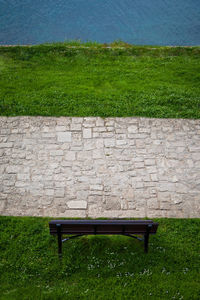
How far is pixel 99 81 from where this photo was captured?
407 inches

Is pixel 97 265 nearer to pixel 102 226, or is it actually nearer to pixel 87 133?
pixel 102 226

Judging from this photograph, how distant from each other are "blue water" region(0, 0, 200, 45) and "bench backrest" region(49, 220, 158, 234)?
11.3 meters

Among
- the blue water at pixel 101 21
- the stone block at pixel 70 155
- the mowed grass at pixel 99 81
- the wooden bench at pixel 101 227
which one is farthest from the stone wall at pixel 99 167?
the blue water at pixel 101 21

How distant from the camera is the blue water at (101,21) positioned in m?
14.9

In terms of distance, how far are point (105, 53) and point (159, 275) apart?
9196 millimetres

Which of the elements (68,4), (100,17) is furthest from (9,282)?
(68,4)

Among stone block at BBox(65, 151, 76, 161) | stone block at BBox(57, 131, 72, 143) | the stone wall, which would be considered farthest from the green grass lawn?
stone block at BBox(57, 131, 72, 143)

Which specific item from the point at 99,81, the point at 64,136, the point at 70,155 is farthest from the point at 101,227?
the point at 99,81

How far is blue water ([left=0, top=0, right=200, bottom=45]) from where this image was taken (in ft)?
49.0

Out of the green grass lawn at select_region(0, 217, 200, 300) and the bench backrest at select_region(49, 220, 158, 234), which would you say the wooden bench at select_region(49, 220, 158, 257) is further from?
the green grass lawn at select_region(0, 217, 200, 300)

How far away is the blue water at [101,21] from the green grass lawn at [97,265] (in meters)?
11.2

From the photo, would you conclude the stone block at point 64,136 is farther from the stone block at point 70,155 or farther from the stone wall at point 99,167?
the stone block at point 70,155

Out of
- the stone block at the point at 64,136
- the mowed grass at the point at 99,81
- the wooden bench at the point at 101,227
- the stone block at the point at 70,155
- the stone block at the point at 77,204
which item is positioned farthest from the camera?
the mowed grass at the point at 99,81

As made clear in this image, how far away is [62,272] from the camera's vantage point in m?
5.34
